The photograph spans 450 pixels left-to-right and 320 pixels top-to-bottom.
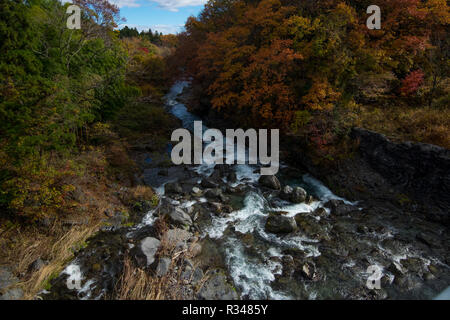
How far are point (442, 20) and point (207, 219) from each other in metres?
13.0

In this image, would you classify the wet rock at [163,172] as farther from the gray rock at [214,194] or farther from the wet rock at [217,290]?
the wet rock at [217,290]

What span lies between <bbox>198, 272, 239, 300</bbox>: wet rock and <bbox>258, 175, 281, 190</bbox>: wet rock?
17.2 ft

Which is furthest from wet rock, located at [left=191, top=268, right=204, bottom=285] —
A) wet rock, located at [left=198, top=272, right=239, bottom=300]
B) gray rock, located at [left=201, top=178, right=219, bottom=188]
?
gray rock, located at [left=201, top=178, right=219, bottom=188]

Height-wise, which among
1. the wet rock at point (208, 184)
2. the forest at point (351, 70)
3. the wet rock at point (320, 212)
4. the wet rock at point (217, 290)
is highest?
the forest at point (351, 70)

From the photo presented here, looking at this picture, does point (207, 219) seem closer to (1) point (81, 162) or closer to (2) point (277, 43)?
(1) point (81, 162)

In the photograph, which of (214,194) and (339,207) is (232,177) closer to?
(214,194)

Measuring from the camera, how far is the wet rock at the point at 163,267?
5.09m

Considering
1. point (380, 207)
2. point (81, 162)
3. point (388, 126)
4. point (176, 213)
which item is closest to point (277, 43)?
point (388, 126)

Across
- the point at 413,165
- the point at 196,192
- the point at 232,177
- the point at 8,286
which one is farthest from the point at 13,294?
the point at 413,165

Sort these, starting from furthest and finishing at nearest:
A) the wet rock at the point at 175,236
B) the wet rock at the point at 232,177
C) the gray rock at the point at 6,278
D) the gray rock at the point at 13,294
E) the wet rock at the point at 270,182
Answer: the wet rock at the point at 232,177
the wet rock at the point at 270,182
the wet rock at the point at 175,236
the gray rock at the point at 6,278
the gray rock at the point at 13,294

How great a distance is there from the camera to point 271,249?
6508 mm

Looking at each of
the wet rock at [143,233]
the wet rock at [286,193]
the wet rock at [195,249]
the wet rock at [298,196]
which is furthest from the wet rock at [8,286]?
the wet rock at [298,196]

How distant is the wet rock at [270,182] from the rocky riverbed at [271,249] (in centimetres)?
29

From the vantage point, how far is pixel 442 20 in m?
9.30
